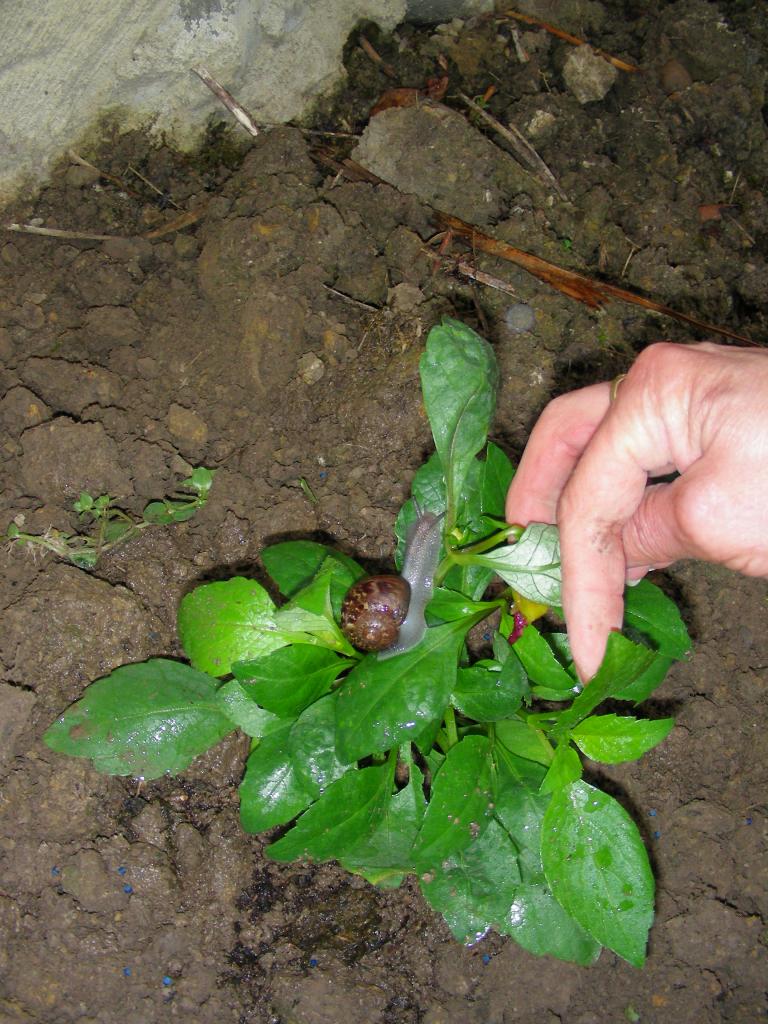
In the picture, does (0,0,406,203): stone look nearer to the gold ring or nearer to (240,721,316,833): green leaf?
the gold ring

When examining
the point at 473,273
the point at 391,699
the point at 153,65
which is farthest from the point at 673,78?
the point at 391,699

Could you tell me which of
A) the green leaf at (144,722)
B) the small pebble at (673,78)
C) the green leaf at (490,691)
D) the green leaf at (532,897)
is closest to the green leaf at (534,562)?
the green leaf at (490,691)

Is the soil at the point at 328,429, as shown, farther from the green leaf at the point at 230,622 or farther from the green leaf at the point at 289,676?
the green leaf at the point at 289,676

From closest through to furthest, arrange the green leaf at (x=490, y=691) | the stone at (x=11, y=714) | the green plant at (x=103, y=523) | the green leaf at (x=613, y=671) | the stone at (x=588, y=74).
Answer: the green leaf at (x=613, y=671)
the green leaf at (x=490, y=691)
the stone at (x=11, y=714)
the green plant at (x=103, y=523)
the stone at (x=588, y=74)

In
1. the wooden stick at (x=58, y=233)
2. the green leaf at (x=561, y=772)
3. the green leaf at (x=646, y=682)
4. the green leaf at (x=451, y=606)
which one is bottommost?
the green leaf at (x=646, y=682)

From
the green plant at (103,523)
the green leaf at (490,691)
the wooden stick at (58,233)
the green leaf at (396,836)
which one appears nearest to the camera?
the green leaf at (490,691)

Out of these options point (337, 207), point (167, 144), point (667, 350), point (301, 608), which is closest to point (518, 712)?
point (301, 608)

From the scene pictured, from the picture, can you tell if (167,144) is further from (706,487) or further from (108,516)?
(706,487)

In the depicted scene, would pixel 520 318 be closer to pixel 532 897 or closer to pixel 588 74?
pixel 588 74
